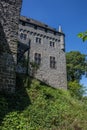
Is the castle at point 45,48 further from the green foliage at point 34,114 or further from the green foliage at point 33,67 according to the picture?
the green foliage at point 34,114

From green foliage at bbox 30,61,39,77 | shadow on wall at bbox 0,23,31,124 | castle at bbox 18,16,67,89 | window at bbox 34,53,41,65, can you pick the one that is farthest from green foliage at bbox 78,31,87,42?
window at bbox 34,53,41,65

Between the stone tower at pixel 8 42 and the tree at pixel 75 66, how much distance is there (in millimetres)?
30936

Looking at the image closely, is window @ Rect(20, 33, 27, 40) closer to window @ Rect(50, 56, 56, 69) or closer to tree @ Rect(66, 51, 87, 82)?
window @ Rect(50, 56, 56, 69)

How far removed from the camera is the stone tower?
13.0m

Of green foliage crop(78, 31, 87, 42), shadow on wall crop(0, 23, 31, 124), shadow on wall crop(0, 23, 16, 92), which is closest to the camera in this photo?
green foliage crop(78, 31, 87, 42)

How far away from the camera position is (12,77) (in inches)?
520

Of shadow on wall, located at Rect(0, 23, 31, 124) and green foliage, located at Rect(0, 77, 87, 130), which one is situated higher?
shadow on wall, located at Rect(0, 23, 31, 124)

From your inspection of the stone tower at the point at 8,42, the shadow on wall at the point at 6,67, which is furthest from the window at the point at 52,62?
the shadow on wall at the point at 6,67

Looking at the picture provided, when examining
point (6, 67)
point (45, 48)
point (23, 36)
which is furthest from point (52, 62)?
point (6, 67)

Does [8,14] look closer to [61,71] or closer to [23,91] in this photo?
[23,91]

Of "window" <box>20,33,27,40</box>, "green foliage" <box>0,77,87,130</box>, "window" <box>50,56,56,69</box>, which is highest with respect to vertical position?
"window" <box>20,33,27,40</box>

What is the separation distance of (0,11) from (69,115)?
7797 millimetres

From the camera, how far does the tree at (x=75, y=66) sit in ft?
147

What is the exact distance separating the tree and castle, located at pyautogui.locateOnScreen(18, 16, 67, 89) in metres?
9.00
